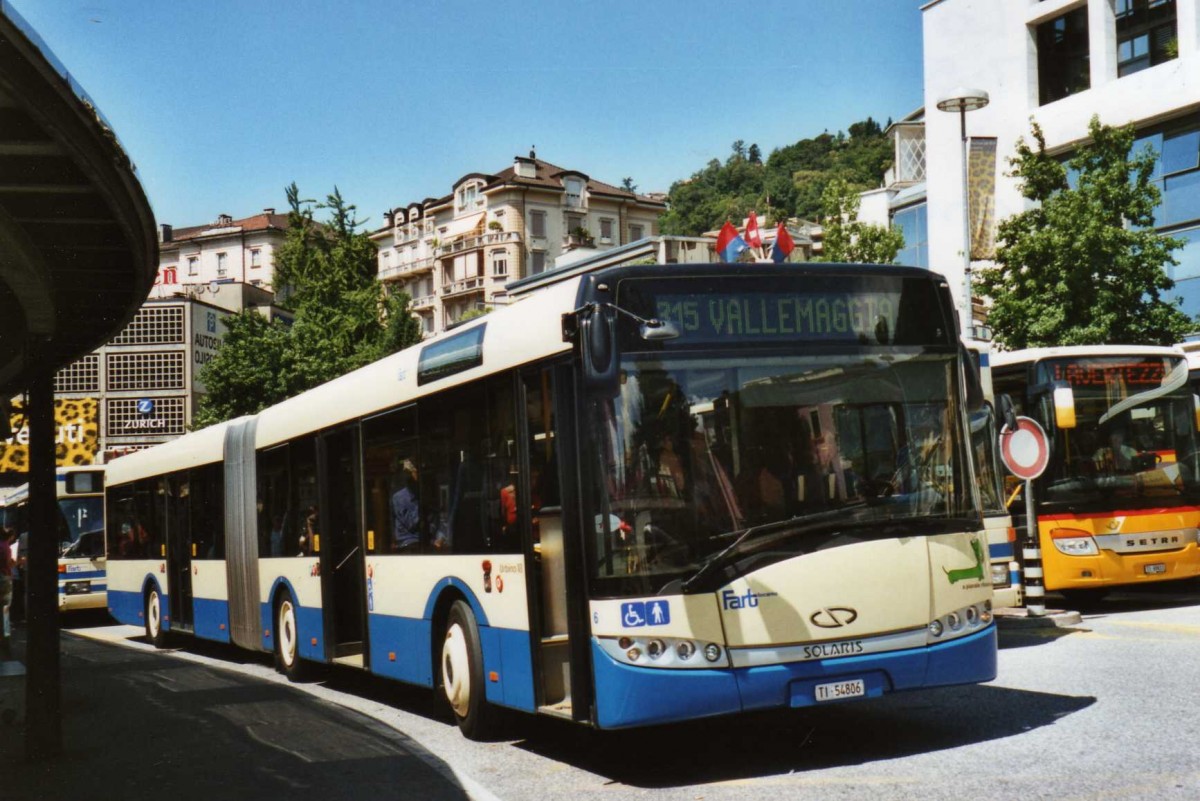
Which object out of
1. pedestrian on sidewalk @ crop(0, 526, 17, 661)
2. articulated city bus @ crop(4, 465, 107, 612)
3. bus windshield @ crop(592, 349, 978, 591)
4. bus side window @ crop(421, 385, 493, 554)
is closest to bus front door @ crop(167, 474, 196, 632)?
pedestrian on sidewalk @ crop(0, 526, 17, 661)

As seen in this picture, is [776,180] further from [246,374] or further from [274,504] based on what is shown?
[274,504]

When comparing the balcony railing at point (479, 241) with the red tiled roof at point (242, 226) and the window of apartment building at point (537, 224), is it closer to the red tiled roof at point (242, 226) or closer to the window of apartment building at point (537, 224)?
the window of apartment building at point (537, 224)

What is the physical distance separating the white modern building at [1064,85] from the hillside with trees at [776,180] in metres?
72.4

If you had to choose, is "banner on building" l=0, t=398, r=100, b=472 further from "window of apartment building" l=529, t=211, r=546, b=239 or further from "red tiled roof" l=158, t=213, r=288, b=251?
"red tiled roof" l=158, t=213, r=288, b=251

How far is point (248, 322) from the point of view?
55.8 metres

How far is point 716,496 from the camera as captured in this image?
8.03 meters

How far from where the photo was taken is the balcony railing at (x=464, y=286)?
105562 mm

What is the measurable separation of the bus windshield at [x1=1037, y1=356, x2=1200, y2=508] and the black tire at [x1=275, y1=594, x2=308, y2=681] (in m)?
8.70

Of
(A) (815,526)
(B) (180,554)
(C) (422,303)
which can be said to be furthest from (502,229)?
(A) (815,526)

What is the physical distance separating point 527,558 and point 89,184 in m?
3.37

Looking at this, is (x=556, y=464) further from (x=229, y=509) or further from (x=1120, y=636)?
(x=229, y=509)

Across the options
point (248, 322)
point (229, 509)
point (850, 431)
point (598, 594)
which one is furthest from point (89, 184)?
point (248, 322)

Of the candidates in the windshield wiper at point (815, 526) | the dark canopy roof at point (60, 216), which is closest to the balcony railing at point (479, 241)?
the dark canopy roof at point (60, 216)

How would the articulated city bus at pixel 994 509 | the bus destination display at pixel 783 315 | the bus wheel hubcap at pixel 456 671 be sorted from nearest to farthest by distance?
the bus destination display at pixel 783 315
the bus wheel hubcap at pixel 456 671
the articulated city bus at pixel 994 509
